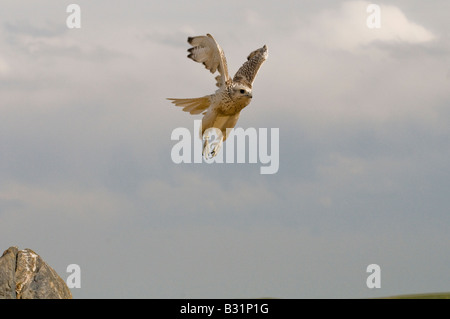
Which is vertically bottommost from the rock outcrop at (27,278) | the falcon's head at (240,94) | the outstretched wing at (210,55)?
the rock outcrop at (27,278)

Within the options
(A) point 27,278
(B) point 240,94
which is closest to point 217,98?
(B) point 240,94

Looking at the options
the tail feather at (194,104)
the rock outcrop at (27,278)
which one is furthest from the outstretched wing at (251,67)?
the rock outcrop at (27,278)

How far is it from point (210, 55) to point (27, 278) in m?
8.42

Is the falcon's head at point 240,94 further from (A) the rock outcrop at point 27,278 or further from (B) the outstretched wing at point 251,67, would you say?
(A) the rock outcrop at point 27,278

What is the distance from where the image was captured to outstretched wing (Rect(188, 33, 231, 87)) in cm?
2336

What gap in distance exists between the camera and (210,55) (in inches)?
932

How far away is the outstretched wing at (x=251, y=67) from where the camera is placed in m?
24.3

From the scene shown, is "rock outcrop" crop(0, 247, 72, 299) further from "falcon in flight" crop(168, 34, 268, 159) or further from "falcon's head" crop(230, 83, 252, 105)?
"falcon's head" crop(230, 83, 252, 105)

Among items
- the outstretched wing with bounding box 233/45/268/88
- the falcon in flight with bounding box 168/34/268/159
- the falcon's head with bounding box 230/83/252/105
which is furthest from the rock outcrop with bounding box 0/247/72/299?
the outstretched wing with bounding box 233/45/268/88

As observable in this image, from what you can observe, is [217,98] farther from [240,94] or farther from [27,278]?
[27,278]
